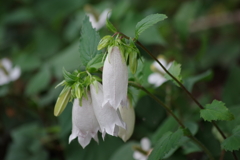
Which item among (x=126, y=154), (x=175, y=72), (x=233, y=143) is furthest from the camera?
(x=126, y=154)

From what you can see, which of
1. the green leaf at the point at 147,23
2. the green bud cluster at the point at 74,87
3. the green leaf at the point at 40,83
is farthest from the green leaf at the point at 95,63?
the green leaf at the point at 40,83

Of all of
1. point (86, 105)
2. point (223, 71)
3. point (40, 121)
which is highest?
point (86, 105)

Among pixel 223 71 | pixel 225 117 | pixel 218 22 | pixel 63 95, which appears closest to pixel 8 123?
pixel 63 95

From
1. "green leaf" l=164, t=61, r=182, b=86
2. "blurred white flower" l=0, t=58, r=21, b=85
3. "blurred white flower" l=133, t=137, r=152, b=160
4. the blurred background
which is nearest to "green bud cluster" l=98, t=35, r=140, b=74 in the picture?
"green leaf" l=164, t=61, r=182, b=86

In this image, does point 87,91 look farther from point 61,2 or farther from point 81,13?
point 61,2

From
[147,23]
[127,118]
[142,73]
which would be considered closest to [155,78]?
[142,73]

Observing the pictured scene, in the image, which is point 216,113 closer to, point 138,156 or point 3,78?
point 138,156

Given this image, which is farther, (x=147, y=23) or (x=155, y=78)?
(x=155, y=78)
